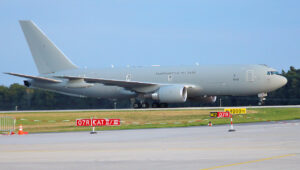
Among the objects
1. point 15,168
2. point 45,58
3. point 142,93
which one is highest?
point 45,58

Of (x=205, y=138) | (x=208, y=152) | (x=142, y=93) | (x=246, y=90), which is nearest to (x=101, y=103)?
(x=142, y=93)

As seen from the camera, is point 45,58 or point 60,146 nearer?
point 60,146

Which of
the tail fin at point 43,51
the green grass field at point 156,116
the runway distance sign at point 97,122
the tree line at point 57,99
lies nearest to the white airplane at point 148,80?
the tail fin at point 43,51

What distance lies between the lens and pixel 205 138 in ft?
69.9

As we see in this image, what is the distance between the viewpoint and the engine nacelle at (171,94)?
5003 centimetres

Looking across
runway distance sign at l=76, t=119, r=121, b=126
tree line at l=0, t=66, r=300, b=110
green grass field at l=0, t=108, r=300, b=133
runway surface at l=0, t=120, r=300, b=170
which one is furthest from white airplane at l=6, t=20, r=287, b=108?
runway surface at l=0, t=120, r=300, b=170

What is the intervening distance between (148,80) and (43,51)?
12748 millimetres

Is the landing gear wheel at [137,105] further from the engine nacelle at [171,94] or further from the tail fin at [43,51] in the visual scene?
the tail fin at [43,51]

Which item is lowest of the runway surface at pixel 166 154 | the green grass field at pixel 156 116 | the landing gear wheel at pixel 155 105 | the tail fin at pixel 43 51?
the runway surface at pixel 166 154

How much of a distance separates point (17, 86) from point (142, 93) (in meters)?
26.0

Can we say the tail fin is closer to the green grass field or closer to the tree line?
the tree line

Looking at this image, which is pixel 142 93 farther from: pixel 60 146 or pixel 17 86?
pixel 60 146

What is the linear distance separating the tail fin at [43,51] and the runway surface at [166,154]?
127ft

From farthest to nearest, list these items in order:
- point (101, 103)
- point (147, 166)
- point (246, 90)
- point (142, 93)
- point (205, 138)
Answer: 1. point (101, 103)
2. point (142, 93)
3. point (246, 90)
4. point (205, 138)
5. point (147, 166)
